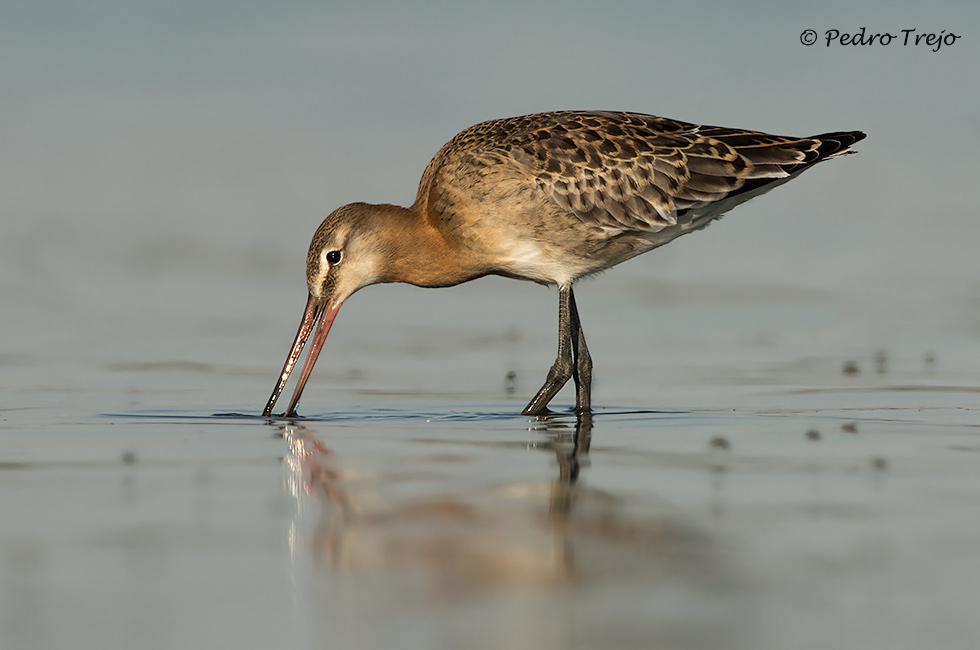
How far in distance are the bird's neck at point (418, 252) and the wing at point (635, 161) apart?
511 mm

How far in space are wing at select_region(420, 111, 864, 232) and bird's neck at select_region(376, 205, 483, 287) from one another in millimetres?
511

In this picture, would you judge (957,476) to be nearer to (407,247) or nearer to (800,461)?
(800,461)

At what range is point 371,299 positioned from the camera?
1259 centimetres

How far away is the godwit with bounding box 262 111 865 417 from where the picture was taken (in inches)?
332

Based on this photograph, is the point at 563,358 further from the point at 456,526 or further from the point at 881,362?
the point at 456,526

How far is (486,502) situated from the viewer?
4.94m

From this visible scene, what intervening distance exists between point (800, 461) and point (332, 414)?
3.11 m

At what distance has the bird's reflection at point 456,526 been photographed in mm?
3943

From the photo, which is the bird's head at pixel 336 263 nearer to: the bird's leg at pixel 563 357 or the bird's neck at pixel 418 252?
the bird's neck at pixel 418 252

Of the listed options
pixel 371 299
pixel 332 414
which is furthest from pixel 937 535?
pixel 371 299

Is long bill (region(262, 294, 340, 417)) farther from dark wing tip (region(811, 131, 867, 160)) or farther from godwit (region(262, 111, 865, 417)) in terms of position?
dark wing tip (region(811, 131, 867, 160))

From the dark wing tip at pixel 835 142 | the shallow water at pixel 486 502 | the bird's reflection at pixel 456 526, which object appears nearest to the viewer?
the shallow water at pixel 486 502

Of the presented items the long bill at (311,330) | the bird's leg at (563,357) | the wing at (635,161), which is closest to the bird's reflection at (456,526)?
the bird's leg at (563,357)

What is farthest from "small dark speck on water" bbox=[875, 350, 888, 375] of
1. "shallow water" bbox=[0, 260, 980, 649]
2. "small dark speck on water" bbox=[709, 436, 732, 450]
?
"small dark speck on water" bbox=[709, 436, 732, 450]
